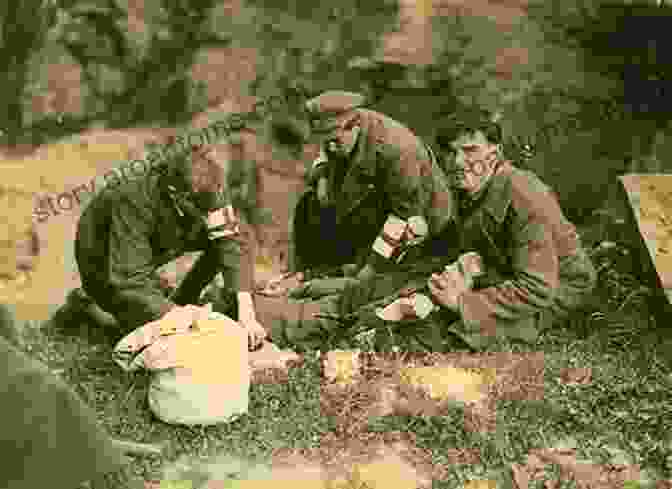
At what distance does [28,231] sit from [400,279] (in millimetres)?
1971

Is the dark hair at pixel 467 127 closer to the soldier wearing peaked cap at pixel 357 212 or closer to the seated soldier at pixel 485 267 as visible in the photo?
the seated soldier at pixel 485 267

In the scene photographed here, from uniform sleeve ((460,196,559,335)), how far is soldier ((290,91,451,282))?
0.42 m

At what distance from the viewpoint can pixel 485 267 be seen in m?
6.89

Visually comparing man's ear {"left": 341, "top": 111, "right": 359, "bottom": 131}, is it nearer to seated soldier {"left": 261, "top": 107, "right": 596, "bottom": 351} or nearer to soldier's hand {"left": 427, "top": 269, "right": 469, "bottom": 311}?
seated soldier {"left": 261, "top": 107, "right": 596, "bottom": 351}

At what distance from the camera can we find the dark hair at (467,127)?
22.0ft

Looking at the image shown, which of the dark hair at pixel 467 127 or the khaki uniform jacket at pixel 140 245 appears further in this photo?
the dark hair at pixel 467 127

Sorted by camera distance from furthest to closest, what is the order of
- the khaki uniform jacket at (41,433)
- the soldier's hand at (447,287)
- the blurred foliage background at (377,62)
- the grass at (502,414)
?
the soldier's hand at (447,287)
the blurred foliage background at (377,62)
the grass at (502,414)
the khaki uniform jacket at (41,433)

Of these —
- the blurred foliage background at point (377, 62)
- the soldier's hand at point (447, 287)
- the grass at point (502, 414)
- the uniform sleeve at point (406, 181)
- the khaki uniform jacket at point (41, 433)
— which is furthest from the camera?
the soldier's hand at point (447, 287)

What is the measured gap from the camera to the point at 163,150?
260 inches

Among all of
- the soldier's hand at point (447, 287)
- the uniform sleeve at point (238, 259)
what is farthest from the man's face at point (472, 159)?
the uniform sleeve at point (238, 259)

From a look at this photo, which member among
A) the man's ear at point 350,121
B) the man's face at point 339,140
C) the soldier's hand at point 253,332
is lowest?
the soldier's hand at point 253,332

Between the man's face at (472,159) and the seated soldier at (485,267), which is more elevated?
the man's face at (472,159)

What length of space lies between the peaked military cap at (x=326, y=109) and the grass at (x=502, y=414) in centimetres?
124

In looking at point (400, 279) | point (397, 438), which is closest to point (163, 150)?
point (400, 279)
